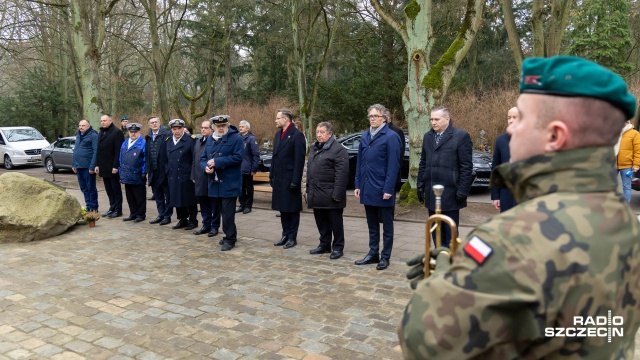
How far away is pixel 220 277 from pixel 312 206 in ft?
5.70

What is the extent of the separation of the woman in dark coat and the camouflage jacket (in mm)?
9468

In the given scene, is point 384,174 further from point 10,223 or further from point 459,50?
point 10,223

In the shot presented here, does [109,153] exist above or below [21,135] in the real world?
below

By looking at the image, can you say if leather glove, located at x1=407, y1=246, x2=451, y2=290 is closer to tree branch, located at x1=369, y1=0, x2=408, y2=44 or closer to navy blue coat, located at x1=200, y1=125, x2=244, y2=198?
navy blue coat, located at x1=200, y1=125, x2=244, y2=198

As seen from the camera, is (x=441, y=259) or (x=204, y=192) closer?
(x=441, y=259)

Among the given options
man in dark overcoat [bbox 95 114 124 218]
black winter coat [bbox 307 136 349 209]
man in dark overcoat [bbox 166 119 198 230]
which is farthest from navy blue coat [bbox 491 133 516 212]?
man in dark overcoat [bbox 95 114 124 218]

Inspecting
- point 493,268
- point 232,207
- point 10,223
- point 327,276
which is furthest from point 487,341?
point 10,223

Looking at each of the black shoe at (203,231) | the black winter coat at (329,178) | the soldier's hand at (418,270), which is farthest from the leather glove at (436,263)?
the black shoe at (203,231)

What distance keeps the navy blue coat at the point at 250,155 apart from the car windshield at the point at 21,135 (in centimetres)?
1811

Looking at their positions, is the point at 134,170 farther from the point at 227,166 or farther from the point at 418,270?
the point at 418,270

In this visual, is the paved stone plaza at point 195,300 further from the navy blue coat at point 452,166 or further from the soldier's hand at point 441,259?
the soldier's hand at point 441,259

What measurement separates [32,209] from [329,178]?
534cm

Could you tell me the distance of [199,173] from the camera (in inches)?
338

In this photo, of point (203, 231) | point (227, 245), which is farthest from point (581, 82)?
point (203, 231)
